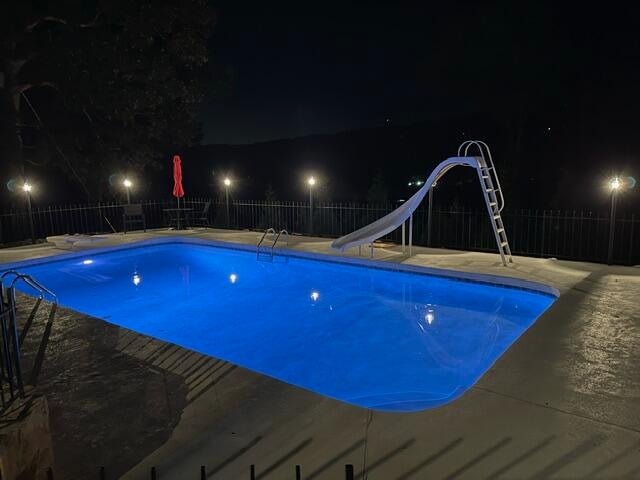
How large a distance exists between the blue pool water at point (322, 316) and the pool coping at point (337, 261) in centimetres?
9

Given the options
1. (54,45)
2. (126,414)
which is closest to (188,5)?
(54,45)

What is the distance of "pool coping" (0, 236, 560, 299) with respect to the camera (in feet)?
25.1

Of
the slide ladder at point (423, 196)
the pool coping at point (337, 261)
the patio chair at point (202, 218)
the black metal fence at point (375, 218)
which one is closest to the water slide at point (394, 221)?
the slide ladder at point (423, 196)

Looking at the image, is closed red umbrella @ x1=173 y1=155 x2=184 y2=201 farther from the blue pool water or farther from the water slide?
the water slide

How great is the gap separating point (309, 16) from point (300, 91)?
740cm

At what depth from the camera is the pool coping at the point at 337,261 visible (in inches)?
301

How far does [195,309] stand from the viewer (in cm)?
798

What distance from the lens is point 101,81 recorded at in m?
13.8

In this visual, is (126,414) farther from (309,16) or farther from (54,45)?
(309,16)

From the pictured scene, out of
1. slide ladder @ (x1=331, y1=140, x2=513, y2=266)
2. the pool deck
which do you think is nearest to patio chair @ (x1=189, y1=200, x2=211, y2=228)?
slide ladder @ (x1=331, y1=140, x2=513, y2=266)

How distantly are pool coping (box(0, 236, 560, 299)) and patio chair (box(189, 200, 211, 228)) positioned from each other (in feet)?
8.74

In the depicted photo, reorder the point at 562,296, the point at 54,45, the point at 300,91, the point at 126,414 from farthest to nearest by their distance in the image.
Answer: the point at 300,91 → the point at 54,45 → the point at 562,296 → the point at 126,414

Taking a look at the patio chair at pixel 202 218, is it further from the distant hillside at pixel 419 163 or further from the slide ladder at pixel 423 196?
the slide ladder at pixel 423 196

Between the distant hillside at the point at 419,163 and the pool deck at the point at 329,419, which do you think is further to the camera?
the distant hillside at the point at 419,163
